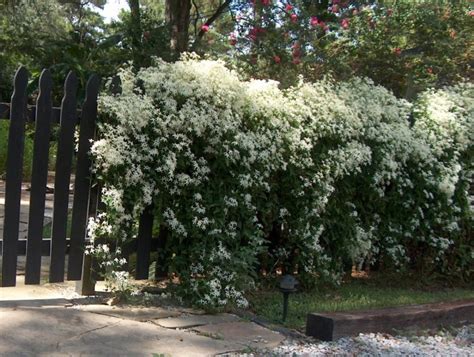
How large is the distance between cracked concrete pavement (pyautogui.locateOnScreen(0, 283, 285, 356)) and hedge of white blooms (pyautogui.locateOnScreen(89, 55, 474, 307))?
1.18 ft

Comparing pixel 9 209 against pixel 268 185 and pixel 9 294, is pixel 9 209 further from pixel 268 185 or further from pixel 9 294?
pixel 268 185

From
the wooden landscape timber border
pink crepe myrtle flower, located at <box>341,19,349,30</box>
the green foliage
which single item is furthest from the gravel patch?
pink crepe myrtle flower, located at <box>341,19,349,30</box>

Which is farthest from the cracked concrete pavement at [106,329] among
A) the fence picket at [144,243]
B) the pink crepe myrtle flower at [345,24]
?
the pink crepe myrtle flower at [345,24]

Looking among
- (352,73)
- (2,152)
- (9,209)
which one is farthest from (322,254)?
(2,152)

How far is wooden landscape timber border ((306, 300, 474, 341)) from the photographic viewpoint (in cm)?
450

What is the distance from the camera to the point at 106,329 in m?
4.18

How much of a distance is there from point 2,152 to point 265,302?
1090cm

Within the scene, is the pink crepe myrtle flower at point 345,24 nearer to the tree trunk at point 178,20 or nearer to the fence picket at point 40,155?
the tree trunk at point 178,20

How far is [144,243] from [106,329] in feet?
3.50

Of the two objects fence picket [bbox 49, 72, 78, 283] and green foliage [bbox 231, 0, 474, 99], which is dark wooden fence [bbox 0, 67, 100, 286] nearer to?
fence picket [bbox 49, 72, 78, 283]

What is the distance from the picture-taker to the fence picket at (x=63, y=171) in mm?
4699

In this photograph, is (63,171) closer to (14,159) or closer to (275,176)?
(14,159)

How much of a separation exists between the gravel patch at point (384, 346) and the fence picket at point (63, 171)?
1746 millimetres

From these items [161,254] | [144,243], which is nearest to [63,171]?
[144,243]
